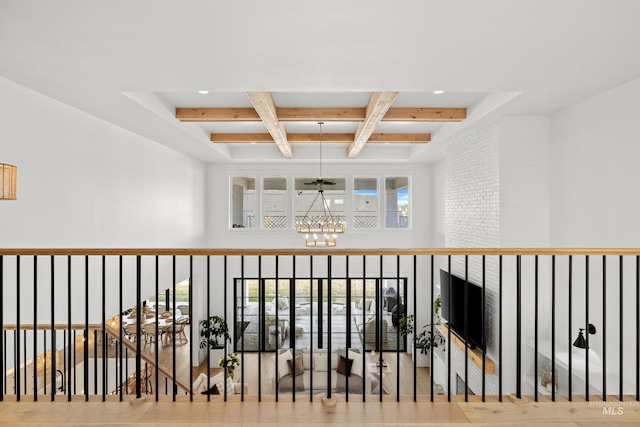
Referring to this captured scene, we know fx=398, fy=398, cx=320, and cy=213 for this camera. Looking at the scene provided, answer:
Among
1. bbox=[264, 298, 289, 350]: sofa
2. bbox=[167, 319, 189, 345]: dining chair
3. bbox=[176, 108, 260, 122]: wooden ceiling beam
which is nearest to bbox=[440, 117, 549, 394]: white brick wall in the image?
bbox=[176, 108, 260, 122]: wooden ceiling beam

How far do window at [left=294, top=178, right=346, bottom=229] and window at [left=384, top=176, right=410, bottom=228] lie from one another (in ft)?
3.36

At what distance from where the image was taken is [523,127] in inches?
187

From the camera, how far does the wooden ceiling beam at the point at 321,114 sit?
5.02 m

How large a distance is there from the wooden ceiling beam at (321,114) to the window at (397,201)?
13.4ft

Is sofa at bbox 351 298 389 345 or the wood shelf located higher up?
the wood shelf

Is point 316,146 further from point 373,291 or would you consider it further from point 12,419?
point 12,419

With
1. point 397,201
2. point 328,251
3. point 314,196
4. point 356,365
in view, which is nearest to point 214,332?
point 356,365

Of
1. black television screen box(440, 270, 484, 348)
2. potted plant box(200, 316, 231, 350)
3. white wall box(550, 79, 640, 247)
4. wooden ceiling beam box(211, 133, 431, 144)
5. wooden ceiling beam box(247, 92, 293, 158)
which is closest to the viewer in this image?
white wall box(550, 79, 640, 247)

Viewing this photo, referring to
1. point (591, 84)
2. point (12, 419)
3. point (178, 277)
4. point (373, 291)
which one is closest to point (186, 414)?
point (12, 419)

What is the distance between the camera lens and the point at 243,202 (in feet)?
30.2

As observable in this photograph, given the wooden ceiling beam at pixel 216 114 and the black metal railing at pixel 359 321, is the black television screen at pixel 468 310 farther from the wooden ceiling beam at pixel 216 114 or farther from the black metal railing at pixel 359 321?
the wooden ceiling beam at pixel 216 114

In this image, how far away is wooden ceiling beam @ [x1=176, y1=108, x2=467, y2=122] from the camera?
16.5ft

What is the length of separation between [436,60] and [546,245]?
9.91ft

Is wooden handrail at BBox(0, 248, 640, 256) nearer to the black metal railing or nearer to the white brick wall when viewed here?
the black metal railing
